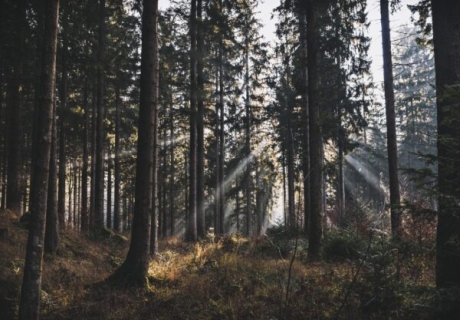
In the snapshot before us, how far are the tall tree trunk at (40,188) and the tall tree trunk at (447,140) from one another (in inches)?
236

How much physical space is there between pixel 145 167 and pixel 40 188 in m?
2.81

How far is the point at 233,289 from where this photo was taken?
275 inches

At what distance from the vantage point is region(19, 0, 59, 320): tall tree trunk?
5457 millimetres

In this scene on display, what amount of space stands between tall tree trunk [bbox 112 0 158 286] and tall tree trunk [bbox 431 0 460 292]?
19.2 feet

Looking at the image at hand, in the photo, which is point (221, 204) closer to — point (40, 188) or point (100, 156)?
point (100, 156)

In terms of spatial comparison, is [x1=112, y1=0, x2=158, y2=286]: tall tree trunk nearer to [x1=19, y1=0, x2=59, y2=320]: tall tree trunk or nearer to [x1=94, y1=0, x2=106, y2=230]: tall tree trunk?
[x1=19, y1=0, x2=59, y2=320]: tall tree trunk

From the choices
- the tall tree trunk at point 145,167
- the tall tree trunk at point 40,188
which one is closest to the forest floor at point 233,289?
→ the tall tree trunk at point 145,167

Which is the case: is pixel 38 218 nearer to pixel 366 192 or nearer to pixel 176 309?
pixel 176 309

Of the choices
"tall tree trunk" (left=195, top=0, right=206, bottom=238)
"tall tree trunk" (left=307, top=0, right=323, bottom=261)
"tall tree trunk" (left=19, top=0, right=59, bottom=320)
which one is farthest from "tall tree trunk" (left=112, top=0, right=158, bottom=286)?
"tall tree trunk" (left=195, top=0, right=206, bottom=238)

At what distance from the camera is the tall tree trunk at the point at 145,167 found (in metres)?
7.79

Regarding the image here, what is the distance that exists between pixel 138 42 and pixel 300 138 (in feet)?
39.6

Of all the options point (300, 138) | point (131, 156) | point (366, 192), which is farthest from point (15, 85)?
point (366, 192)

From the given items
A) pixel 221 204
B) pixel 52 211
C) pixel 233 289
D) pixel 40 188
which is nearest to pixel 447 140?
pixel 233 289

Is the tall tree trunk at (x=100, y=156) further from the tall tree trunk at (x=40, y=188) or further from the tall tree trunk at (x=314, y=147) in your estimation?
the tall tree trunk at (x=40, y=188)
